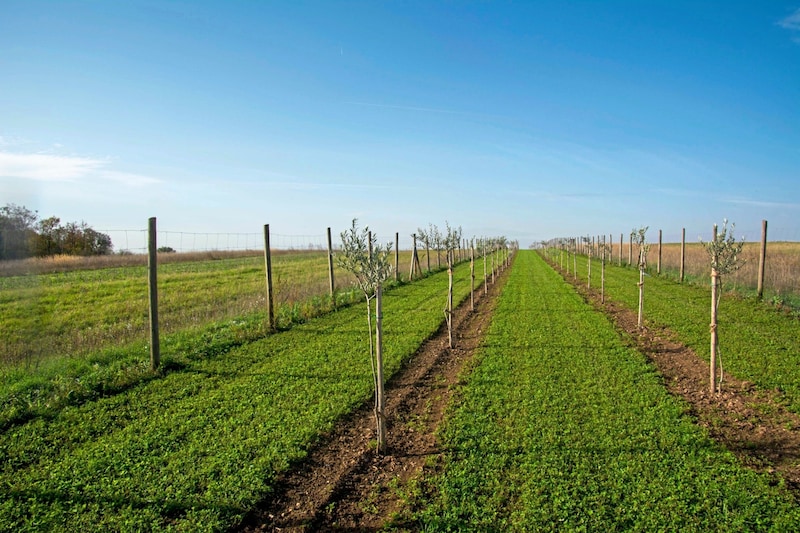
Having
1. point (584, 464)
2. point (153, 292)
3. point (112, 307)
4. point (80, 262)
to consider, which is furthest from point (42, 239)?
point (584, 464)

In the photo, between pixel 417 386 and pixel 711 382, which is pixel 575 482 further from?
pixel 711 382

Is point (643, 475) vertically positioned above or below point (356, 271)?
below

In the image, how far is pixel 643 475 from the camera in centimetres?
480

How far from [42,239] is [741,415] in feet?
118

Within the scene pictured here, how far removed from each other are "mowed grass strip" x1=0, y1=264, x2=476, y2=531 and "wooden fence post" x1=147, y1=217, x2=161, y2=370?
46cm

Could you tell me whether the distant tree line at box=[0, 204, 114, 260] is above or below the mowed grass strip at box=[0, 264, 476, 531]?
above

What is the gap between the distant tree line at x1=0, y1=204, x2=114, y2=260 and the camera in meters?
16.9

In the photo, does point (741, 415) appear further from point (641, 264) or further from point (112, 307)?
point (112, 307)

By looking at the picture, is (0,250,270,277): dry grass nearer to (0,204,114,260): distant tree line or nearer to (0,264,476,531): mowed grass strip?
(0,204,114,260): distant tree line

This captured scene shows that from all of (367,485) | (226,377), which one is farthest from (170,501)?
(226,377)

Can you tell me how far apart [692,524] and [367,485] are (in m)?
3.16

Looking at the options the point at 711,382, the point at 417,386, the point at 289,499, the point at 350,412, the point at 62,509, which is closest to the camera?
the point at 62,509

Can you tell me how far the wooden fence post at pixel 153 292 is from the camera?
8.50m

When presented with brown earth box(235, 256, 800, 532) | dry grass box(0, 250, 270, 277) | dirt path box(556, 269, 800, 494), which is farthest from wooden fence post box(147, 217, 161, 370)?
dry grass box(0, 250, 270, 277)
